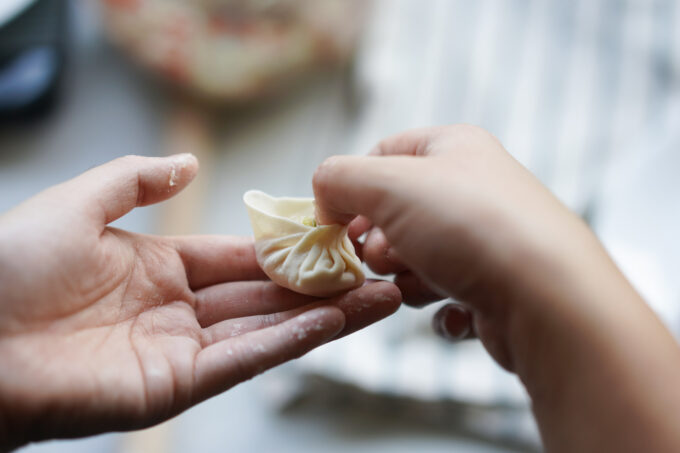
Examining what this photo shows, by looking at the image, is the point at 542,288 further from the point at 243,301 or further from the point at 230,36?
the point at 230,36

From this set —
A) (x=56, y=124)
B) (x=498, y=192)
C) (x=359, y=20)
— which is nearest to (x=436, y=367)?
(x=498, y=192)

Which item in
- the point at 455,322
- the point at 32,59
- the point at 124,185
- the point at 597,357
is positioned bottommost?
the point at 455,322

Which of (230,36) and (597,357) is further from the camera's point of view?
(230,36)

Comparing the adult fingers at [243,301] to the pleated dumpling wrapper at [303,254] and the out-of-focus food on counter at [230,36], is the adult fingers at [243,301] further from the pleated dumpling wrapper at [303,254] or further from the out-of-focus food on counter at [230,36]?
the out-of-focus food on counter at [230,36]

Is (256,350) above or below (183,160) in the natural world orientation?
below

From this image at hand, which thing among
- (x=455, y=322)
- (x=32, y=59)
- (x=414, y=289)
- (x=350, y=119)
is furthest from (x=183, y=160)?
(x=32, y=59)

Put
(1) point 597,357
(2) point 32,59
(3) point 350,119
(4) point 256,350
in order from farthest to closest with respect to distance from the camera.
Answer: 1. (3) point 350,119
2. (2) point 32,59
3. (4) point 256,350
4. (1) point 597,357

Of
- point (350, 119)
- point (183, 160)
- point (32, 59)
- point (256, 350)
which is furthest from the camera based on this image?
point (350, 119)
